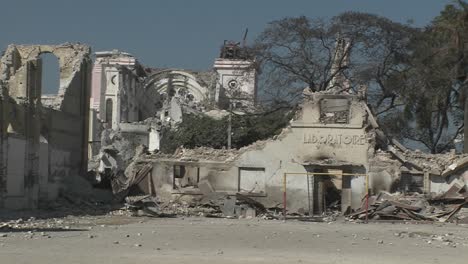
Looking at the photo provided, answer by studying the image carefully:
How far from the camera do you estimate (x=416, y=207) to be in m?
31.4

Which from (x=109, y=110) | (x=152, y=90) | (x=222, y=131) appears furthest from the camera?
(x=152, y=90)

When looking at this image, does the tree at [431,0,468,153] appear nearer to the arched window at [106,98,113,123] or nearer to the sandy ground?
the sandy ground

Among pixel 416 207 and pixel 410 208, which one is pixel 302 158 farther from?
pixel 416 207

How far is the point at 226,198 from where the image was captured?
33656 millimetres

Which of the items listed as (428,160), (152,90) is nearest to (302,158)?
(428,160)

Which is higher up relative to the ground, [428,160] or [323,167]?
[428,160]

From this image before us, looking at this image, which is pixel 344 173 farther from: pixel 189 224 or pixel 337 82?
pixel 337 82

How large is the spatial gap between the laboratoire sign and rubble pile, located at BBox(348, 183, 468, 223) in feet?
9.02

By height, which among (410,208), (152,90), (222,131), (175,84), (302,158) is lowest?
(410,208)

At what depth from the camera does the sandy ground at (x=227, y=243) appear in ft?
49.5

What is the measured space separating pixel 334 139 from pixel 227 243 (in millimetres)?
16422

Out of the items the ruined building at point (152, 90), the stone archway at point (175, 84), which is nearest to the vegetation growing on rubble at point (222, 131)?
the ruined building at point (152, 90)

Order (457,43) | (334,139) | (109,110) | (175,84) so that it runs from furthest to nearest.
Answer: (175,84), (109,110), (457,43), (334,139)

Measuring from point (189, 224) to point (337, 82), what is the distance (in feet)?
84.6
